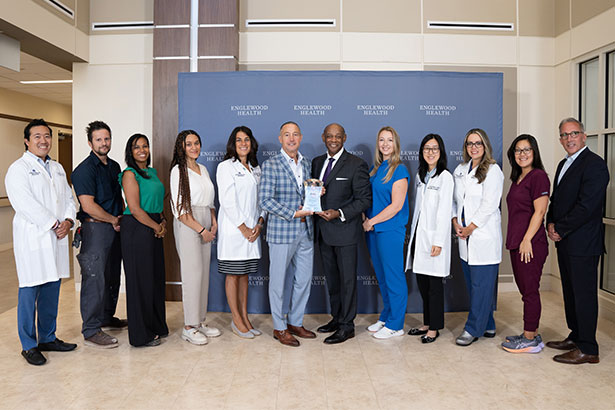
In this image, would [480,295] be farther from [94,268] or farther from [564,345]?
[94,268]

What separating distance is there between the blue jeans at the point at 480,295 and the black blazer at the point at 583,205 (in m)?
0.61

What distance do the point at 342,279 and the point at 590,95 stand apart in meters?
3.64

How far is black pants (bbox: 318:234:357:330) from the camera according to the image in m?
4.09

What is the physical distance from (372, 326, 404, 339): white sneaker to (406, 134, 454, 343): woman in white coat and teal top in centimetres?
23

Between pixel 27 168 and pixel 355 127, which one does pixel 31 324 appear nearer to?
pixel 27 168

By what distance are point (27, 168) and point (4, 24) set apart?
194cm

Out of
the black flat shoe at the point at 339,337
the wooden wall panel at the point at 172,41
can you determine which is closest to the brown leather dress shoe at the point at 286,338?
the black flat shoe at the point at 339,337

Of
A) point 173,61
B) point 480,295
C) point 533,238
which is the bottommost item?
point 480,295

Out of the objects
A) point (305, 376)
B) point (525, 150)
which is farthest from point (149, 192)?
point (525, 150)

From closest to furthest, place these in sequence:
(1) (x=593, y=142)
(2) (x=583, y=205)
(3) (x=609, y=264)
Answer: (2) (x=583, y=205)
(3) (x=609, y=264)
(1) (x=593, y=142)

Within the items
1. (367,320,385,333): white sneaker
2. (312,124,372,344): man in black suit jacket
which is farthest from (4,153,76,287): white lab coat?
(367,320,385,333): white sneaker

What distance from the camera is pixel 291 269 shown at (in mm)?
4203

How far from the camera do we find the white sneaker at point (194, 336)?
4039 millimetres

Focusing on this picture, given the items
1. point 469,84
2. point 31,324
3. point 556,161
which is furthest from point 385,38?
point 31,324
